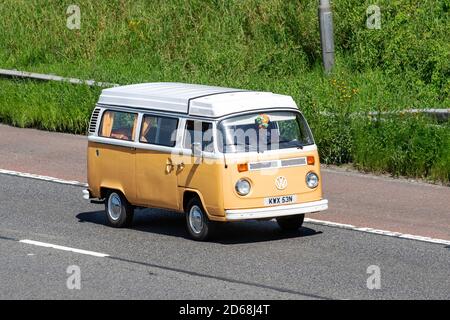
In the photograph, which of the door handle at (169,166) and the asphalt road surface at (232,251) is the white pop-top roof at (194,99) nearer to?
the door handle at (169,166)

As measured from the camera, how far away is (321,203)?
16.4 metres

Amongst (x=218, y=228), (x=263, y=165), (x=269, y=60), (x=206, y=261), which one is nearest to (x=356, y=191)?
(x=218, y=228)

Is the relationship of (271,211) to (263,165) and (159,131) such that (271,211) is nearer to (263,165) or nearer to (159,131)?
(263,165)

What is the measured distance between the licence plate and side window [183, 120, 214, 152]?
953 mm

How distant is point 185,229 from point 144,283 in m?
3.15

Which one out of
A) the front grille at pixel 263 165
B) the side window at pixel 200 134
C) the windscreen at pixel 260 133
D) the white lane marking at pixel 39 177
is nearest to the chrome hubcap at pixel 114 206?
the side window at pixel 200 134

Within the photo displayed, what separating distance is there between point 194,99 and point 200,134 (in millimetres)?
476

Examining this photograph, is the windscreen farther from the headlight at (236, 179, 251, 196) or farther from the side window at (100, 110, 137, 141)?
the side window at (100, 110, 137, 141)

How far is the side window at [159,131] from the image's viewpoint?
54.2 ft

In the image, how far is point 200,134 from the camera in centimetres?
1617

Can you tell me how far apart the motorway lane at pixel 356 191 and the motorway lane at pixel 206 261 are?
0.86 meters

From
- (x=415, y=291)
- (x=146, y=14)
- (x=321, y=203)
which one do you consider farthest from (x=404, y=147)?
(x=146, y=14)

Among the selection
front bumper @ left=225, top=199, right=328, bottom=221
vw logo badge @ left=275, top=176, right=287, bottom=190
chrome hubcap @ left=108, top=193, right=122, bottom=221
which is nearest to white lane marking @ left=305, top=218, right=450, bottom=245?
front bumper @ left=225, top=199, right=328, bottom=221
